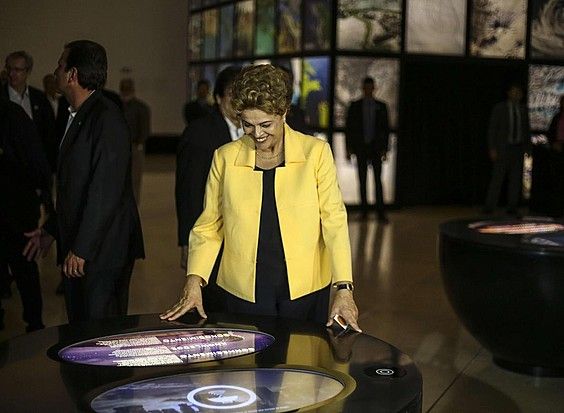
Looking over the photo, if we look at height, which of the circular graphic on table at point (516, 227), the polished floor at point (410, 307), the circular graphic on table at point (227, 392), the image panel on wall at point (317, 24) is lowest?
the polished floor at point (410, 307)

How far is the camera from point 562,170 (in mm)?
11336

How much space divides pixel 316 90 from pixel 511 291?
287 inches

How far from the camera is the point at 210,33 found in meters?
15.1

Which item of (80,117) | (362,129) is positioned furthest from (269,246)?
(362,129)

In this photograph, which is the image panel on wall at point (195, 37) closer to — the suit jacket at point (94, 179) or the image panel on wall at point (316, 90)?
the image panel on wall at point (316, 90)

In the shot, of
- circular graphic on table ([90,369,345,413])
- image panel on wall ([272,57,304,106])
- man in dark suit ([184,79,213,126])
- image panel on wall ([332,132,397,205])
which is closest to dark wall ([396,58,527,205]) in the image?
image panel on wall ([332,132,397,205])

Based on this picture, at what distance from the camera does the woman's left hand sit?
2653mm

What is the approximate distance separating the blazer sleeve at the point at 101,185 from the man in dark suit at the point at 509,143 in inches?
321

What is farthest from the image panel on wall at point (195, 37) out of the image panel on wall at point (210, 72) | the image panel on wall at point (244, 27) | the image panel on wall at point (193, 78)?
the image panel on wall at point (244, 27)

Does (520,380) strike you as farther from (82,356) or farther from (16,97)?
(16,97)

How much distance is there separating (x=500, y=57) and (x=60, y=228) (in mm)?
9640

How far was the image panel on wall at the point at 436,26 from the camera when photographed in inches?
470

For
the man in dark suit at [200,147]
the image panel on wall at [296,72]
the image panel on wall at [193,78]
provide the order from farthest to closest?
1. the image panel on wall at [193,78]
2. the image panel on wall at [296,72]
3. the man in dark suit at [200,147]

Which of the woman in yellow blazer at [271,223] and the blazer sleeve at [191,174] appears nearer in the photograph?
the woman in yellow blazer at [271,223]
